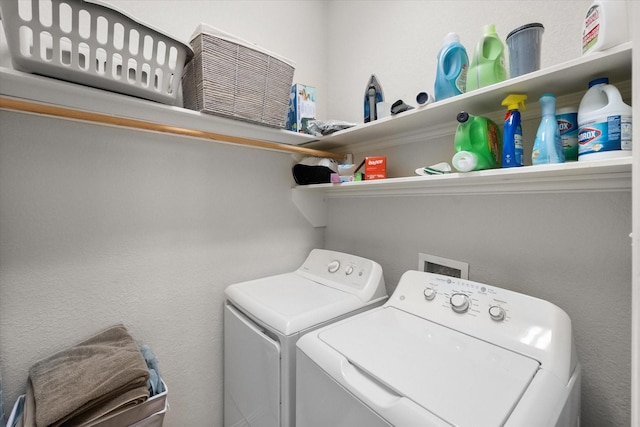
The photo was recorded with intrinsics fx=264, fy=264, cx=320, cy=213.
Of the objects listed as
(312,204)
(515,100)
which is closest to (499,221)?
(515,100)

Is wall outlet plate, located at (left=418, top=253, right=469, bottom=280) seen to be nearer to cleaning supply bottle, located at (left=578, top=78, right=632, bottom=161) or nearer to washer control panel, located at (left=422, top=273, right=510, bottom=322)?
washer control panel, located at (left=422, top=273, right=510, bottom=322)

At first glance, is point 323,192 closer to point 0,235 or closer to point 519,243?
point 519,243

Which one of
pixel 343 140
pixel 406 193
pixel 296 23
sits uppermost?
pixel 296 23

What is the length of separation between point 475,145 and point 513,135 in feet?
0.36

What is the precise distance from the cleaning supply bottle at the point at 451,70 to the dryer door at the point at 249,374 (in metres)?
1.15

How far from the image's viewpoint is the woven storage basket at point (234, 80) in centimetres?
105

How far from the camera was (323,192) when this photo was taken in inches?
71.2

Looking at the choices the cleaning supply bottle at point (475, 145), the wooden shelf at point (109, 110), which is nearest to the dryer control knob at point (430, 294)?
the cleaning supply bottle at point (475, 145)

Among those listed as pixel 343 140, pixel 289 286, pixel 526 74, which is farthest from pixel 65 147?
pixel 526 74

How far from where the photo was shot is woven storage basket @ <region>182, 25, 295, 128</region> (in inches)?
41.3

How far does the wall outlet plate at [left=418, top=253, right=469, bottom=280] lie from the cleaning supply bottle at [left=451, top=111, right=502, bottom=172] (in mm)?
469

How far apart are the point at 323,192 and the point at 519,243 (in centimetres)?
112

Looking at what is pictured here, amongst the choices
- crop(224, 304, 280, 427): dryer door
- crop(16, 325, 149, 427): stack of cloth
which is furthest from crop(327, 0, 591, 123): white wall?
crop(16, 325, 149, 427): stack of cloth

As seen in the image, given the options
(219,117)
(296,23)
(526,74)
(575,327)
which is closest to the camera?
(526,74)
